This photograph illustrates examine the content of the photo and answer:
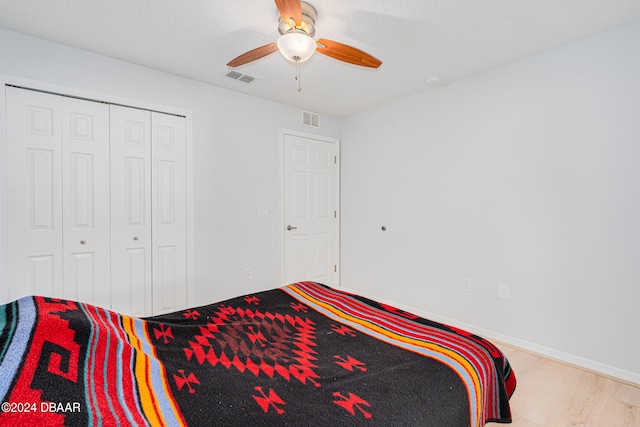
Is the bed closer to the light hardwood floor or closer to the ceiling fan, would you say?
the light hardwood floor

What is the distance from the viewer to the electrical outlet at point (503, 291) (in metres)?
2.74

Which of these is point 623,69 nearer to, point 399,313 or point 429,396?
point 399,313

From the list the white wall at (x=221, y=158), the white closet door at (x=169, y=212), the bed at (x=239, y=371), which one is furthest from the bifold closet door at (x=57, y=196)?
the bed at (x=239, y=371)

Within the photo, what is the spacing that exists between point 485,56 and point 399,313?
7.25 ft

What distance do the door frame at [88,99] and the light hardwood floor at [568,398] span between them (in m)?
2.74

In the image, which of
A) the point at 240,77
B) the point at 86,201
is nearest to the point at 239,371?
the point at 86,201

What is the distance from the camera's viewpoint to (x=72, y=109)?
247 centimetres

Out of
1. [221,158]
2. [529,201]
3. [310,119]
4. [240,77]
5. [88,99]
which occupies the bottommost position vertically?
[529,201]

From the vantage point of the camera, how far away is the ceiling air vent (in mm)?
3954

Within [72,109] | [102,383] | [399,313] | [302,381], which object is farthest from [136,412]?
[72,109]

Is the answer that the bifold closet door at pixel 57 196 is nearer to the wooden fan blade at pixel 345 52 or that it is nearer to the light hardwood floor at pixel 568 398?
the wooden fan blade at pixel 345 52

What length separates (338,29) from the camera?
216 cm

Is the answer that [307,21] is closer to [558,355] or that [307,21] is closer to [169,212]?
[169,212]

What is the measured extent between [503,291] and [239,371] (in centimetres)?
251
